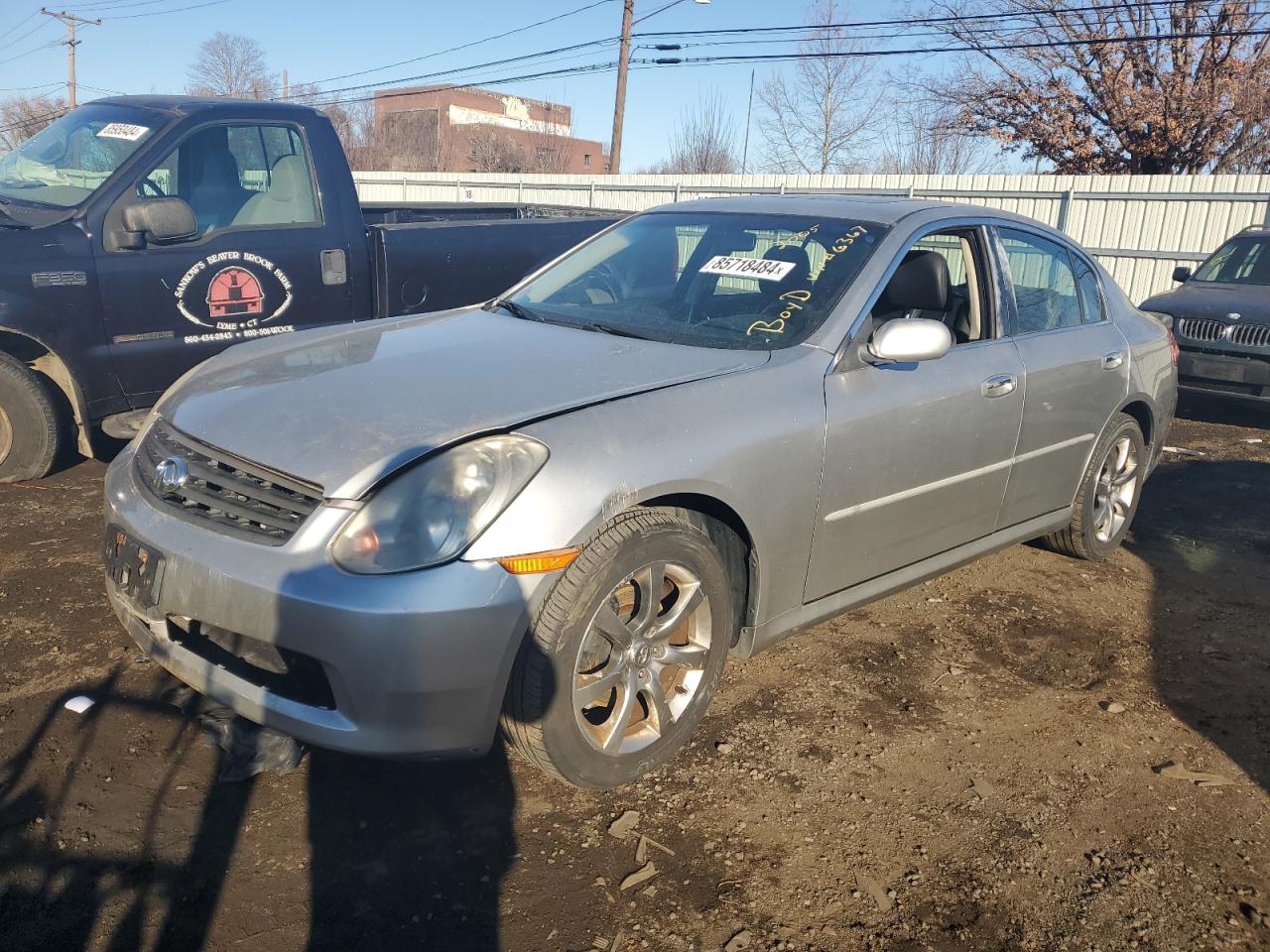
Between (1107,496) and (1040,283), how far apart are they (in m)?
1.19

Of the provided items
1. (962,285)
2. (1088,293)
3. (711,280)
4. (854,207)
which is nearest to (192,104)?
(711,280)

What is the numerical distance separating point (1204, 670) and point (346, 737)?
335cm

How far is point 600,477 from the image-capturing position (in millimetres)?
2674

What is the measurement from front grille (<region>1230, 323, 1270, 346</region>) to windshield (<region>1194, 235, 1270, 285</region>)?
1.11 m

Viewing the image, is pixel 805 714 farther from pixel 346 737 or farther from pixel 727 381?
pixel 346 737

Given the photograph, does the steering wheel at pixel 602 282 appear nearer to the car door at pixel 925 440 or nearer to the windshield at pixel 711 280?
the windshield at pixel 711 280

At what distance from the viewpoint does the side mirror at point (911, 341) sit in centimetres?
338

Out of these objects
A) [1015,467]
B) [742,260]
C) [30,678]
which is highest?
[742,260]

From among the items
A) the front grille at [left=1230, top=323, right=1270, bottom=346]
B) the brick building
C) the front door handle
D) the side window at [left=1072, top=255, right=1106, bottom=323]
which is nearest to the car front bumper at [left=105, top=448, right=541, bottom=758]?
the front door handle

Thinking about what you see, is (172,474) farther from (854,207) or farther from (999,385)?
(999,385)

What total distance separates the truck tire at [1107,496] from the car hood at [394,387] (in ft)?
7.45

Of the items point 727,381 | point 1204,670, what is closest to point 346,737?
point 727,381

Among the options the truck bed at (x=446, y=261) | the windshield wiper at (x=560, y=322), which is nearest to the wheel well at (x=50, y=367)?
the truck bed at (x=446, y=261)

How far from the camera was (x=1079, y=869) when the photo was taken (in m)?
2.73
